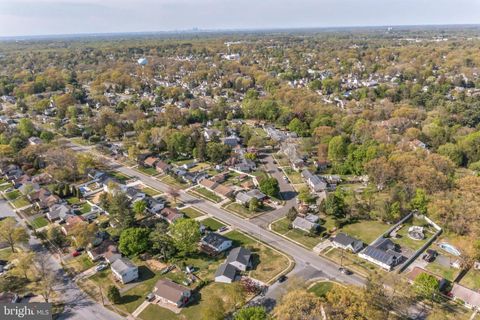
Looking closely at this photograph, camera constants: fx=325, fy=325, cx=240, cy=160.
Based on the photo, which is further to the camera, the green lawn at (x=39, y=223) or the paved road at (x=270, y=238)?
the green lawn at (x=39, y=223)

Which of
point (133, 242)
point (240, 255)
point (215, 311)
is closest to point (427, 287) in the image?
point (240, 255)

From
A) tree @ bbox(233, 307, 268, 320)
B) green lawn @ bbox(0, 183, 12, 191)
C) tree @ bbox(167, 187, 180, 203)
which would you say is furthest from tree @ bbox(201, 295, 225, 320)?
green lawn @ bbox(0, 183, 12, 191)

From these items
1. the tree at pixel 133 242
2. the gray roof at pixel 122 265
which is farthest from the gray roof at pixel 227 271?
the tree at pixel 133 242

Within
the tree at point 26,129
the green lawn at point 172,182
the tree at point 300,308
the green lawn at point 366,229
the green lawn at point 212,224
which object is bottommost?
the green lawn at point 212,224

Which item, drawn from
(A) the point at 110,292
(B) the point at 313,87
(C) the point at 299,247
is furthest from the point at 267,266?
(B) the point at 313,87

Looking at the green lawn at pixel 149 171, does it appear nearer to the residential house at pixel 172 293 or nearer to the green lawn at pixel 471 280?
the residential house at pixel 172 293

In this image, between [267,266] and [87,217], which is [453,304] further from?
[87,217]
